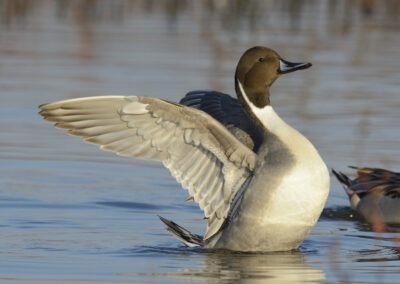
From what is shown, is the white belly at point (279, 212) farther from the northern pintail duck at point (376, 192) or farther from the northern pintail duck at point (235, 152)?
the northern pintail duck at point (376, 192)

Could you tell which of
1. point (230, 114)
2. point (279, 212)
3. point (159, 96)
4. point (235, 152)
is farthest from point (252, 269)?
point (159, 96)

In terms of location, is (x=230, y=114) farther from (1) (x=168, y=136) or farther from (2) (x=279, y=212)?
(2) (x=279, y=212)

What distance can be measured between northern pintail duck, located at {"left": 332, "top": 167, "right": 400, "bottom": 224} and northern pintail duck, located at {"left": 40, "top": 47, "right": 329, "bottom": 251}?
6.15 feet

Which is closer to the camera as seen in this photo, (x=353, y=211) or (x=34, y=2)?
(x=353, y=211)

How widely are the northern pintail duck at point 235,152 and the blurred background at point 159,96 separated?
9.4 inches

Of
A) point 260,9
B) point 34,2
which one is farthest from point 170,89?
point 34,2

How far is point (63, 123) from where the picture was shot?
6.90 m

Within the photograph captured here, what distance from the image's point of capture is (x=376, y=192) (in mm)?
9219

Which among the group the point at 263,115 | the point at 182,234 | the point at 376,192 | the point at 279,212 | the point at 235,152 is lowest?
the point at 376,192

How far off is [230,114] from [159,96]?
464 cm

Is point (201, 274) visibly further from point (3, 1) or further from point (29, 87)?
point (3, 1)

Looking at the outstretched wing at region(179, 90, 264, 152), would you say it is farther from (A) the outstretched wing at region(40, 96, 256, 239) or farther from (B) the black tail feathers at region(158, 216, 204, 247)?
(B) the black tail feathers at region(158, 216, 204, 247)

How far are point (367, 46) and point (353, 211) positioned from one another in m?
8.94


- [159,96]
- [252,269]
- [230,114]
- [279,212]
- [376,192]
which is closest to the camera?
[252,269]
